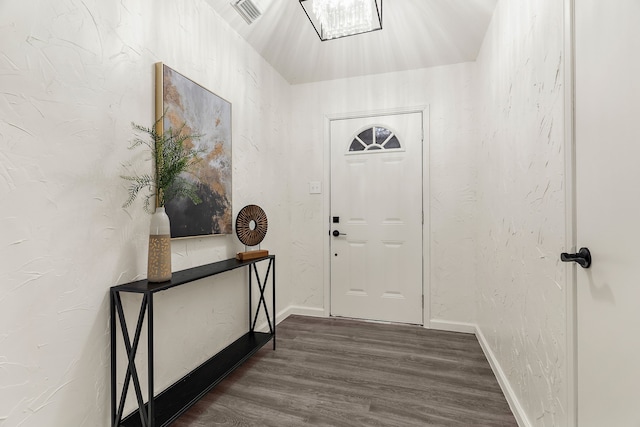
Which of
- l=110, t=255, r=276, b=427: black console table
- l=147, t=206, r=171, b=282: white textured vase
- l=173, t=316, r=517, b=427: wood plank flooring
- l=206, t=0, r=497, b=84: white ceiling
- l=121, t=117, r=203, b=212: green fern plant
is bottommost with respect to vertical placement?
l=173, t=316, r=517, b=427: wood plank flooring

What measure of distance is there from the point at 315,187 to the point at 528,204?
86.3 inches

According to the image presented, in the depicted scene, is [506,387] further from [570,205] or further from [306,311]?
[306,311]

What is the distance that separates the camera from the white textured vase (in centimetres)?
161

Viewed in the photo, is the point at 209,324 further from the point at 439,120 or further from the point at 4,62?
the point at 439,120

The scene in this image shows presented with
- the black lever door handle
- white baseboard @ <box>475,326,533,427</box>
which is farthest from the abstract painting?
white baseboard @ <box>475,326,533,427</box>

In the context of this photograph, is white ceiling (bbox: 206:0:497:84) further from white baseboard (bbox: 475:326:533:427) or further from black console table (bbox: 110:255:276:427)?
white baseboard (bbox: 475:326:533:427)

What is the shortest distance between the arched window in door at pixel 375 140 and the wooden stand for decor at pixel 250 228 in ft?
4.45

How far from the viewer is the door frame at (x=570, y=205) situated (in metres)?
1.16

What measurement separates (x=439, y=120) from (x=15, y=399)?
3408 millimetres

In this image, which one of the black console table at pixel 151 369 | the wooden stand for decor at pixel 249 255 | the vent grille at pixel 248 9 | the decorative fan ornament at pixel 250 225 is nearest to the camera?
the black console table at pixel 151 369

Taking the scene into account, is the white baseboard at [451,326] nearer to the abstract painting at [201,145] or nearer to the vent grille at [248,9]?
the abstract painting at [201,145]

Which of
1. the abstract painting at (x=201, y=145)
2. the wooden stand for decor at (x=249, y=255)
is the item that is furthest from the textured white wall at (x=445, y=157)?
the abstract painting at (x=201, y=145)

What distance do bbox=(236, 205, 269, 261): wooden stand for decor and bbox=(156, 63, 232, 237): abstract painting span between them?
9 centimetres

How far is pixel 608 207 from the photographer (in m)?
0.96
